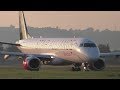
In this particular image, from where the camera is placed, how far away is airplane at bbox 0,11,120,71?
45438 millimetres

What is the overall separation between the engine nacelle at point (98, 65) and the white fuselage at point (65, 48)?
92.5 inches

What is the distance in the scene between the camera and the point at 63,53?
48.7 metres

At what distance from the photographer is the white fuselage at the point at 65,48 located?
1790 inches

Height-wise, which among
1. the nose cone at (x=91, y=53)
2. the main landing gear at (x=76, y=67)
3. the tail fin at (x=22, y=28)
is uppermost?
the tail fin at (x=22, y=28)

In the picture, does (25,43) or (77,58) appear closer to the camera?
(77,58)

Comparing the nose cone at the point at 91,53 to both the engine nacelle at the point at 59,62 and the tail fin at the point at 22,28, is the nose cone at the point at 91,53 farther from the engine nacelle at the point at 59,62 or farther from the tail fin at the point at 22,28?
the tail fin at the point at 22,28

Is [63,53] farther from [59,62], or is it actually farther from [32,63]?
[32,63]

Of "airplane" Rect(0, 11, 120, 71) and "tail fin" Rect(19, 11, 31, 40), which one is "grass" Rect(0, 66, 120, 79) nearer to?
"airplane" Rect(0, 11, 120, 71)

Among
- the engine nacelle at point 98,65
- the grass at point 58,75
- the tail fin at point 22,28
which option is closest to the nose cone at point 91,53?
the engine nacelle at point 98,65

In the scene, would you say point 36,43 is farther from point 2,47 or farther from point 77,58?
point 2,47
